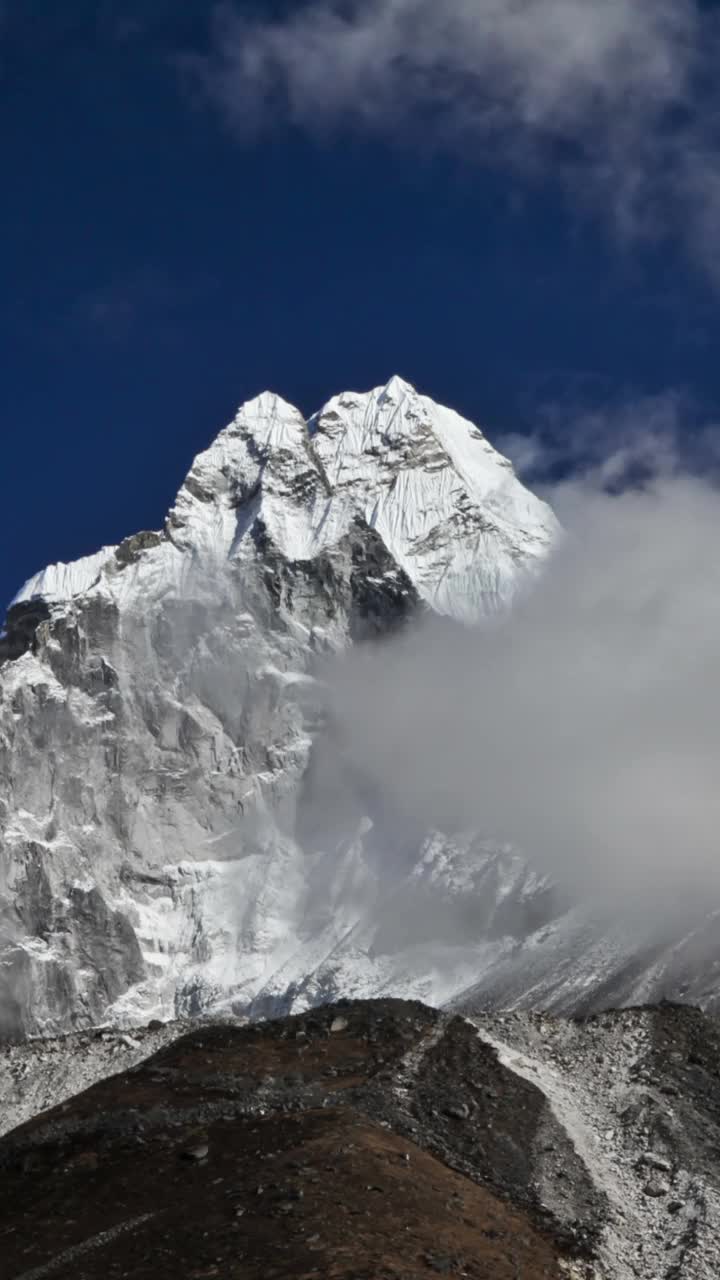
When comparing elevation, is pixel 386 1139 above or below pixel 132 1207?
above

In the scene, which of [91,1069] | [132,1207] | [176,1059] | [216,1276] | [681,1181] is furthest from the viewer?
[91,1069]

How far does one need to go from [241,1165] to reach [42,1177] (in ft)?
30.5

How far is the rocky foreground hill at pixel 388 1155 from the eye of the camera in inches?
2076

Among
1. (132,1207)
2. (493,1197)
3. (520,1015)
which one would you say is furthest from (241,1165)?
(520,1015)

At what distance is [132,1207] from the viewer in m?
57.9

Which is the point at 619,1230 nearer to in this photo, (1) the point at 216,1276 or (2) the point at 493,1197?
(2) the point at 493,1197

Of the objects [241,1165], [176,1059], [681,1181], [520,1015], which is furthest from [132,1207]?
[520,1015]

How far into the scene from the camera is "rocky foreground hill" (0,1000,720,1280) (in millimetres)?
52719

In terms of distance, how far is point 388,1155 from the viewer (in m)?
58.9

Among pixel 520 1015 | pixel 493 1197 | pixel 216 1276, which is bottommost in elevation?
pixel 216 1276

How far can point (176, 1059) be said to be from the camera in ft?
234

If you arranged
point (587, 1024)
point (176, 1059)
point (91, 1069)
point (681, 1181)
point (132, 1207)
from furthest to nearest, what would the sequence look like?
point (91, 1069) → point (587, 1024) → point (176, 1059) → point (681, 1181) → point (132, 1207)

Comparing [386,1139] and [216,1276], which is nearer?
[216,1276]

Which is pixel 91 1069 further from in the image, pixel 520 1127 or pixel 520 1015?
pixel 520 1127
